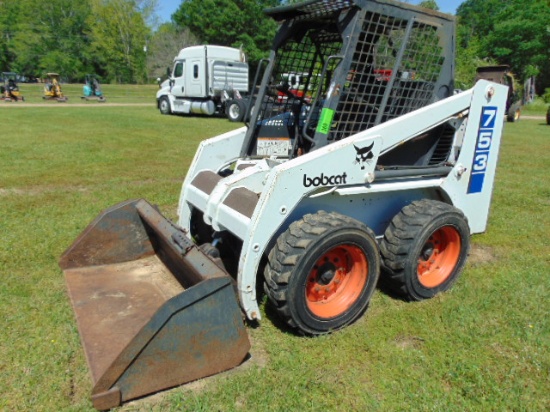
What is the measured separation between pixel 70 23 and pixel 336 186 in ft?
222

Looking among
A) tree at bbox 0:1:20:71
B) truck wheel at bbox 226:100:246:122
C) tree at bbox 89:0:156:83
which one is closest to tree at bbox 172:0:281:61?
tree at bbox 89:0:156:83

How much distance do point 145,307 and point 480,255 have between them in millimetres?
3422

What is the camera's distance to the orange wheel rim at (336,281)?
325cm

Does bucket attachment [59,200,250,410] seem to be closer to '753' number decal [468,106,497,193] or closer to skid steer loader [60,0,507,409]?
skid steer loader [60,0,507,409]

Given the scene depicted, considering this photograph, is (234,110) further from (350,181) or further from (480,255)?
(350,181)

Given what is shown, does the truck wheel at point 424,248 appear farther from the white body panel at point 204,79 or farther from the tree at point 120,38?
the tree at point 120,38

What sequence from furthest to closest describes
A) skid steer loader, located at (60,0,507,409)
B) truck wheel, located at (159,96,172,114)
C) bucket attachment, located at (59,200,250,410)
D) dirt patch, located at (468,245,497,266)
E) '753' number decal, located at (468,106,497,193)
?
truck wheel, located at (159,96,172,114) → dirt patch, located at (468,245,497,266) → '753' number decal, located at (468,106,497,193) → skid steer loader, located at (60,0,507,409) → bucket attachment, located at (59,200,250,410)

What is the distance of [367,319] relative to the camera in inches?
136

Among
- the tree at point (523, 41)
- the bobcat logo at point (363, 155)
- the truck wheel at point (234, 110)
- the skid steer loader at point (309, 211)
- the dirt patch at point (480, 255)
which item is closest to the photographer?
the skid steer loader at point (309, 211)

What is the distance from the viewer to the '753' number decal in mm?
3973

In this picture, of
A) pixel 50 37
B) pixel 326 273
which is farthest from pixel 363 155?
pixel 50 37

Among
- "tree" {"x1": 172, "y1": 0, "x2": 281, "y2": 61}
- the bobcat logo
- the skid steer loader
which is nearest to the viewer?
the skid steer loader

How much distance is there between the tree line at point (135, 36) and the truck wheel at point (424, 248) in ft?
137

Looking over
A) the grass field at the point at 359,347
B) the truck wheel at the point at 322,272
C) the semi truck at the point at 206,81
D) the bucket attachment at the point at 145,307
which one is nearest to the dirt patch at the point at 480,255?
the grass field at the point at 359,347
